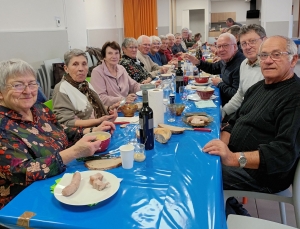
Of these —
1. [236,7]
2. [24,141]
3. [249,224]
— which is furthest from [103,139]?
[236,7]

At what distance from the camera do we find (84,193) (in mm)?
1058

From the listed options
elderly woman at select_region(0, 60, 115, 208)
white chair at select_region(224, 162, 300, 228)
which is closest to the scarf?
elderly woman at select_region(0, 60, 115, 208)

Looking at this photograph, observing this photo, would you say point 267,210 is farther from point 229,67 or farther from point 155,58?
point 155,58

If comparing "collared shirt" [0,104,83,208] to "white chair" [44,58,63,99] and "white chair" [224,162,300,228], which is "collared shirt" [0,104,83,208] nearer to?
"white chair" [224,162,300,228]

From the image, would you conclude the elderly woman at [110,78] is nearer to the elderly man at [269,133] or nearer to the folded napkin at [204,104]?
the folded napkin at [204,104]

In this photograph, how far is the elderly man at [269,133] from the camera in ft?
4.61

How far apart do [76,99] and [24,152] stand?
0.91 metres

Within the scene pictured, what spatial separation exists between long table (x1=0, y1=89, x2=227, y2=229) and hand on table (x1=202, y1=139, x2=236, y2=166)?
4 centimetres

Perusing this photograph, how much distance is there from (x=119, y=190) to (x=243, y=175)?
87 cm

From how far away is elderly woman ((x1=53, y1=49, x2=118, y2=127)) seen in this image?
1996mm

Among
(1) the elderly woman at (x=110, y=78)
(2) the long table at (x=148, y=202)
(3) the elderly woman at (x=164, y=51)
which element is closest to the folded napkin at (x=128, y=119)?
(2) the long table at (x=148, y=202)

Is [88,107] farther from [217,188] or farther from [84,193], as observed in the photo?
[217,188]

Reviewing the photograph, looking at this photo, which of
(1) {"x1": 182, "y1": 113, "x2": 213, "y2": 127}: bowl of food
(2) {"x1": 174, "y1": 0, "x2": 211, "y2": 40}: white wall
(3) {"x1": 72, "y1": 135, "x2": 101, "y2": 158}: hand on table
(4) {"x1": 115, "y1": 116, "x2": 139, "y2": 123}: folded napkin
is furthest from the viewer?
(2) {"x1": 174, "y1": 0, "x2": 211, "y2": 40}: white wall

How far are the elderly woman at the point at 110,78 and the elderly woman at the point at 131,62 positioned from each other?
516mm
